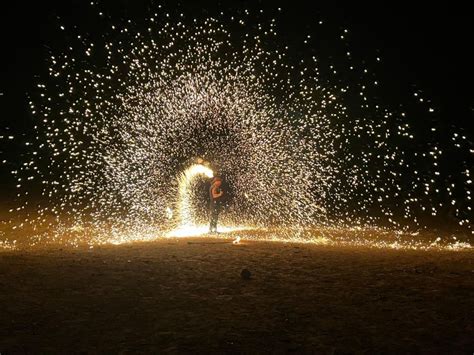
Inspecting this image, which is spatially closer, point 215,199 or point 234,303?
point 234,303

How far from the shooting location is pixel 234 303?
16.0 ft

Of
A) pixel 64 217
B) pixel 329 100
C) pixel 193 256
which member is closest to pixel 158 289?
pixel 193 256

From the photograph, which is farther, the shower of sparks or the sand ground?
the shower of sparks

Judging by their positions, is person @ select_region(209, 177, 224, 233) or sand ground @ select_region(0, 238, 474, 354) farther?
person @ select_region(209, 177, 224, 233)

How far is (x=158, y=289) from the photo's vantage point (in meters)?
5.46

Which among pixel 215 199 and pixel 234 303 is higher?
pixel 215 199

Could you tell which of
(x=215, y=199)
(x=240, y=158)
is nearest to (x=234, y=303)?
(x=215, y=199)

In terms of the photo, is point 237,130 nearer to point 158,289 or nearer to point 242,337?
point 158,289

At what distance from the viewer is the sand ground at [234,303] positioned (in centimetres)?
370

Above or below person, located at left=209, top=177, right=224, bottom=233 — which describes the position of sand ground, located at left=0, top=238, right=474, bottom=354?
below

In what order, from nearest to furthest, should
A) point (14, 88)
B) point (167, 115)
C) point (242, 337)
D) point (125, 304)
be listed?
point (242, 337) → point (125, 304) → point (167, 115) → point (14, 88)

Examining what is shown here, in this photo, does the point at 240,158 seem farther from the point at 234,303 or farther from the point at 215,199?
the point at 234,303

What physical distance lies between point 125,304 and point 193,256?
3.08m

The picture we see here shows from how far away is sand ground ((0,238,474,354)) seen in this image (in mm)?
3701
